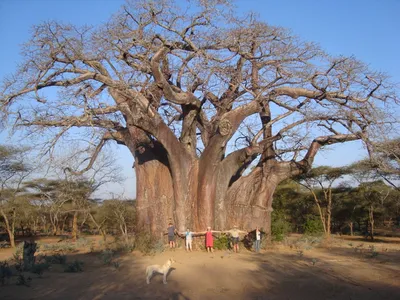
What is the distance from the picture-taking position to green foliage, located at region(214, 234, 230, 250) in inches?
396

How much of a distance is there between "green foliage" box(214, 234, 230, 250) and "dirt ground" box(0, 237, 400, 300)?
883mm

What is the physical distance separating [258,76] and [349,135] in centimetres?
270

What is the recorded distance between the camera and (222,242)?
10141mm

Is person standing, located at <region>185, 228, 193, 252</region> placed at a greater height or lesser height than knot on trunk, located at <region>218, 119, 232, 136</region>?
lesser

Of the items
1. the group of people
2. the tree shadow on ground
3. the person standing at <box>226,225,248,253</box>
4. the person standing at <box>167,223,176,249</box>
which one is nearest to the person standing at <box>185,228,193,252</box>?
the group of people

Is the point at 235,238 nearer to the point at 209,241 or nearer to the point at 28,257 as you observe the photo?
the point at 209,241

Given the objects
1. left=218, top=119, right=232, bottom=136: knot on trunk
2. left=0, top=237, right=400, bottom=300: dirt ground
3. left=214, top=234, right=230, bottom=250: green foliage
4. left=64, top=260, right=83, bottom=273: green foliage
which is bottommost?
left=0, top=237, right=400, bottom=300: dirt ground

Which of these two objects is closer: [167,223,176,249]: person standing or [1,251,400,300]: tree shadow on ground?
[1,251,400,300]: tree shadow on ground

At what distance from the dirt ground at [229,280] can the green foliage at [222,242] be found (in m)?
0.88

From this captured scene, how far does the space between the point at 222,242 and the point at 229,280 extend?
11.1 feet

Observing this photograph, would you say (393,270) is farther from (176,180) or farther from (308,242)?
(176,180)

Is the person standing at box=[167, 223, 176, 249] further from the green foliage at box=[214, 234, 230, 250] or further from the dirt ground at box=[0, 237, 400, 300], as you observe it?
the green foliage at box=[214, 234, 230, 250]

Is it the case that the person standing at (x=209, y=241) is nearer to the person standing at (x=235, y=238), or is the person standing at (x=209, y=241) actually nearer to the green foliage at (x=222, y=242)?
the green foliage at (x=222, y=242)

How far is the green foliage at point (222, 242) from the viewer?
1005cm
